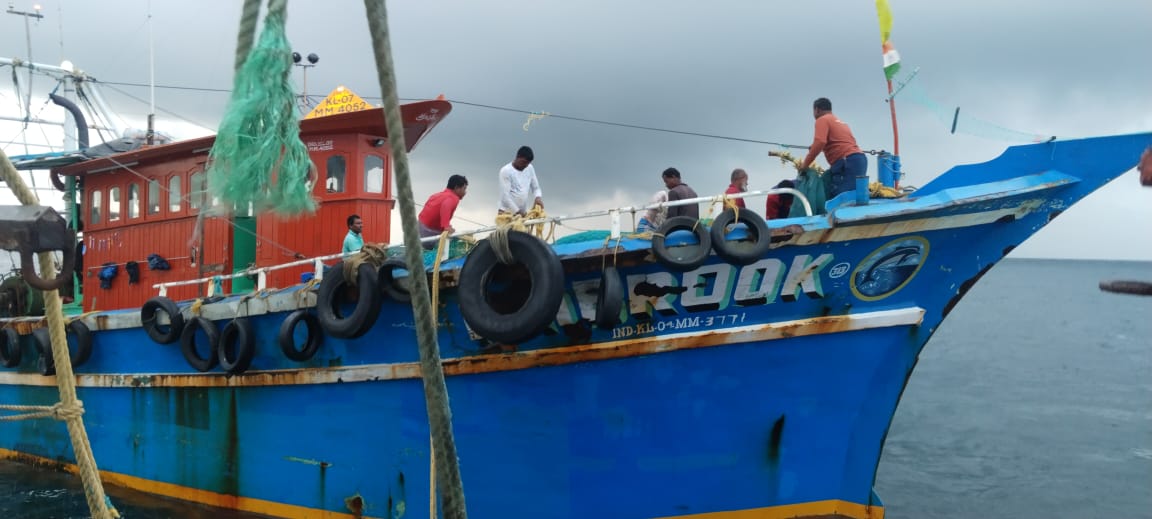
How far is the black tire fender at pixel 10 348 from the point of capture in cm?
966

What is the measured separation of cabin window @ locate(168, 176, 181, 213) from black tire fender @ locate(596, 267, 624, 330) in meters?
6.31

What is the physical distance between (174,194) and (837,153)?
7670mm

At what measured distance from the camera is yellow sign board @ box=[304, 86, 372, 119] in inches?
332

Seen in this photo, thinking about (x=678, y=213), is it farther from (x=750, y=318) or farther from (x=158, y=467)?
(x=158, y=467)

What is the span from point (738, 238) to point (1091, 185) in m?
2.49

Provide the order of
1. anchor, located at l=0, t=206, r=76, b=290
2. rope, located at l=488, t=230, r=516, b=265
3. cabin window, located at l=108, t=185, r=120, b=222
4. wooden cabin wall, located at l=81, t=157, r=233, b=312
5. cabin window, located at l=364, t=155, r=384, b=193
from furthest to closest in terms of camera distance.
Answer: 1. cabin window, located at l=108, t=185, r=120, b=222
2. wooden cabin wall, located at l=81, t=157, r=233, b=312
3. cabin window, located at l=364, t=155, r=384, b=193
4. rope, located at l=488, t=230, r=516, b=265
5. anchor, located at l=0, t=206, r=76, b=290

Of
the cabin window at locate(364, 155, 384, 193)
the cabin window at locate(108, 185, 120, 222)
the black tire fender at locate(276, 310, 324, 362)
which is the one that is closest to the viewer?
the black tire fender at locate(276, 310, 324, 362)

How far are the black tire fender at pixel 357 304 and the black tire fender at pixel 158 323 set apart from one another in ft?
7.17

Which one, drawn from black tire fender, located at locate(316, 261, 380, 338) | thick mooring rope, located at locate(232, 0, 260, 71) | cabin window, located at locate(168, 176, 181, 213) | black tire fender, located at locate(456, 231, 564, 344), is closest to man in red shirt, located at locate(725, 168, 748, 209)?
black tire fender, located at locate(456, 231, 564, 344)

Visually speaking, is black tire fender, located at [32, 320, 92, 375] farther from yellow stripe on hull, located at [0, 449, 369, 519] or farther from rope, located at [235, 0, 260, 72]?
rope, located at [235, 0, 260, 72]

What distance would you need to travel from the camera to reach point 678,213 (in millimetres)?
6250

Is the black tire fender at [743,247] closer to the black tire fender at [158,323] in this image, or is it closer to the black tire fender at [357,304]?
the black tire fender at [357,304]

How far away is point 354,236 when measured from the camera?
7434mm

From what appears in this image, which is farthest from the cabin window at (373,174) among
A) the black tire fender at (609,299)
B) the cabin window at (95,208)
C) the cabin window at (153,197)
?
the cabin window at (95,208)
